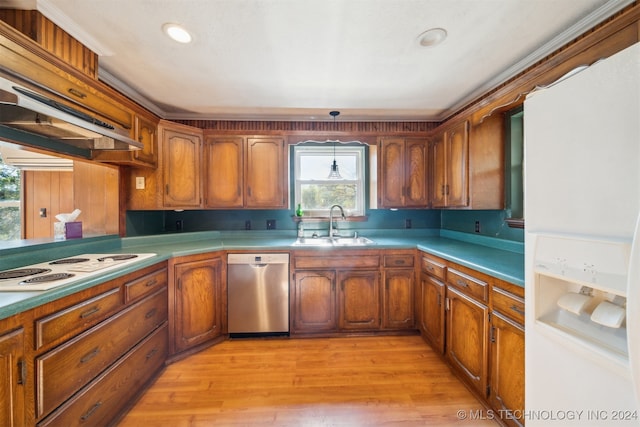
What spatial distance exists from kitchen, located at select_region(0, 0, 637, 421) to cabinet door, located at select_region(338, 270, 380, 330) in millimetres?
117

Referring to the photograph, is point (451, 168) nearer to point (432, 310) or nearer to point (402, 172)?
point (402, 172)

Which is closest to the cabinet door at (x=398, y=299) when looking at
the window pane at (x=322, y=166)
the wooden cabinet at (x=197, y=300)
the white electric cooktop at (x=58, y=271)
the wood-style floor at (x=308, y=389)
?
the wood-style floor at (x=308, y=389)

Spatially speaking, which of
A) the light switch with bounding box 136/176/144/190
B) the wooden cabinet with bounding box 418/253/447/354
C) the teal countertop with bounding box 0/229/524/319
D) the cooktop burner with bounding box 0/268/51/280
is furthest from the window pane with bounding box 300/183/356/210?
the cooktop burner with bounding box 0/268/51/280

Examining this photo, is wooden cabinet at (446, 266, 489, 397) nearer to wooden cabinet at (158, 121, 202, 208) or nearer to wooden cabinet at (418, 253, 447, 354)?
wooden cabinet at (418, 253, 447, 354)

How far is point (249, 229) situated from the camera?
120 inches

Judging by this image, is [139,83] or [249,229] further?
[249,229]

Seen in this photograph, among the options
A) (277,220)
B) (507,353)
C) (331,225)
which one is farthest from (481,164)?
(277,220)

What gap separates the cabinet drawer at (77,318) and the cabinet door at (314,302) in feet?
4.62

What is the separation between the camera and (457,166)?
2.35 m

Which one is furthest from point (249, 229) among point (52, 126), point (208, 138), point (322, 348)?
point (52, 126)

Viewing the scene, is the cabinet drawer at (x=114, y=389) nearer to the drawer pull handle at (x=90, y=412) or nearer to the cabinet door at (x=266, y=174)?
the drawer pull handle at (x=90, y=412)

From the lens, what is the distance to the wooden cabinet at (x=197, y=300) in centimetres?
208

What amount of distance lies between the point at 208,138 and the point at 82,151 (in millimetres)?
1074

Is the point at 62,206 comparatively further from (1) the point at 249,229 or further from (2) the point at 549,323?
(2) the point at 549,323
